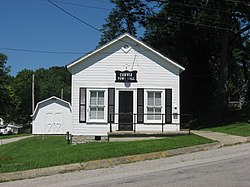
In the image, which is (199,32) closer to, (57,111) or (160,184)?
(57,111)

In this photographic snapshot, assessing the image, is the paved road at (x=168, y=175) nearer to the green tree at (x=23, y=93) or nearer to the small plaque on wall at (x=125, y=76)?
the small plaque on wall at (x=125, y=76)

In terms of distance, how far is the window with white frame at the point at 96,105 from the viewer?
66.2ft

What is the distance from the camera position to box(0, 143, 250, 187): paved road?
864 centimetres

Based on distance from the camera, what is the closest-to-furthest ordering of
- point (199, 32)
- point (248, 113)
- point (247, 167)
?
1. point (247, 167)
2. point (248, 113)
3. point (199, 32)

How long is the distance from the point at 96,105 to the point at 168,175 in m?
11.0

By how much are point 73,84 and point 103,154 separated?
26.2 feet

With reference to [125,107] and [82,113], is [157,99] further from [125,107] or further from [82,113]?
[82,113]

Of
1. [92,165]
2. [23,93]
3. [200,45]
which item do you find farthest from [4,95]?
[92,165]

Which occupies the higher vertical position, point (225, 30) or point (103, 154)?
point (225, 30)

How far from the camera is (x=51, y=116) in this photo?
43.4m

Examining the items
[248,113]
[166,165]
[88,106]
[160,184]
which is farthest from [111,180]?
[248,113]

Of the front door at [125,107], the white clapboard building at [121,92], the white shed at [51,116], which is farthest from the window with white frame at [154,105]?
the white shed at [51,116]

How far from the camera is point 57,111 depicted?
1698 inches

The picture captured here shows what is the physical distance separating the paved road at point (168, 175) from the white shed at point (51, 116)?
31082 millimetres
